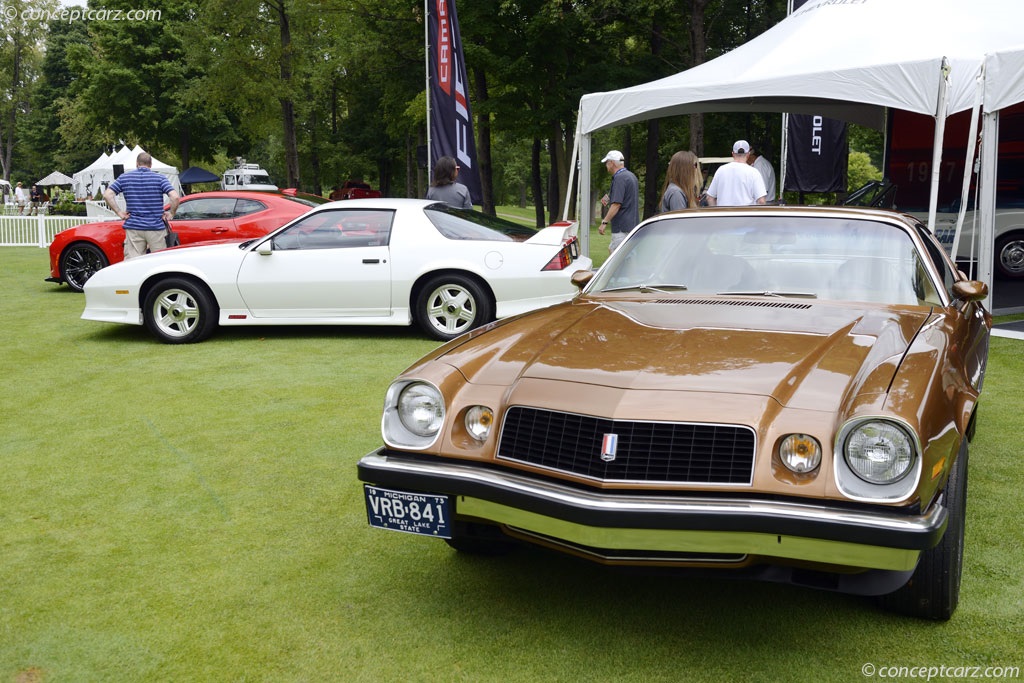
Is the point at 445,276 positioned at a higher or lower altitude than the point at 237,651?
higher

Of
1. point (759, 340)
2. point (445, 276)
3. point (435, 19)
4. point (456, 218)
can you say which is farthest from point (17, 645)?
point (435, 19)

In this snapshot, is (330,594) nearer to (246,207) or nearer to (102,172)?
(246,207)

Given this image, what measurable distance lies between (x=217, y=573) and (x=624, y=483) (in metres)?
1.84

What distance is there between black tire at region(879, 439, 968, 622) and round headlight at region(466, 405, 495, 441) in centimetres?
148

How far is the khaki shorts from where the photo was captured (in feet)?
Result: 36.3

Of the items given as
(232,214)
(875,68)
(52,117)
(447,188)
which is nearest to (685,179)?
(875,68)

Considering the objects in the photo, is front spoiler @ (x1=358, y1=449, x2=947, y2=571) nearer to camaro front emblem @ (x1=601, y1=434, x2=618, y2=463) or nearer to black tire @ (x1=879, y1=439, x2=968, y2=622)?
camaro front emblem @ (x1=601, y1=434, x2=618, y2=463)

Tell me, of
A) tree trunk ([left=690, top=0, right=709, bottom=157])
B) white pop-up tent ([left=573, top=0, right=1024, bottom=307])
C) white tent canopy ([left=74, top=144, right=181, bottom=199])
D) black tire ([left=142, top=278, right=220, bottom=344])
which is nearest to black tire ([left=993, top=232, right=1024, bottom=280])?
white pop-up tent ([left=573, top=0, right=1024, bottom=307])

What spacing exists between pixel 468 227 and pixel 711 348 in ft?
20.0

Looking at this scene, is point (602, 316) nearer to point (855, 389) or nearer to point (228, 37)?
point (855, 389)

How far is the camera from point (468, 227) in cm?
916

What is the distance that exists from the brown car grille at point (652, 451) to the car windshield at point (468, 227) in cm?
613

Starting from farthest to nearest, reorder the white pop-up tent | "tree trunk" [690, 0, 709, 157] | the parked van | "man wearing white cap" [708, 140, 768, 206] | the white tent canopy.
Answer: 1. the parked van
2. the white tent canopy
3. "tree trunk" [690, 0, 709, 157]
4. "man wearing white cap" [708, 140, 768, 206]
5. the white pop-up tent

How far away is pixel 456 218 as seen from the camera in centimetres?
927
